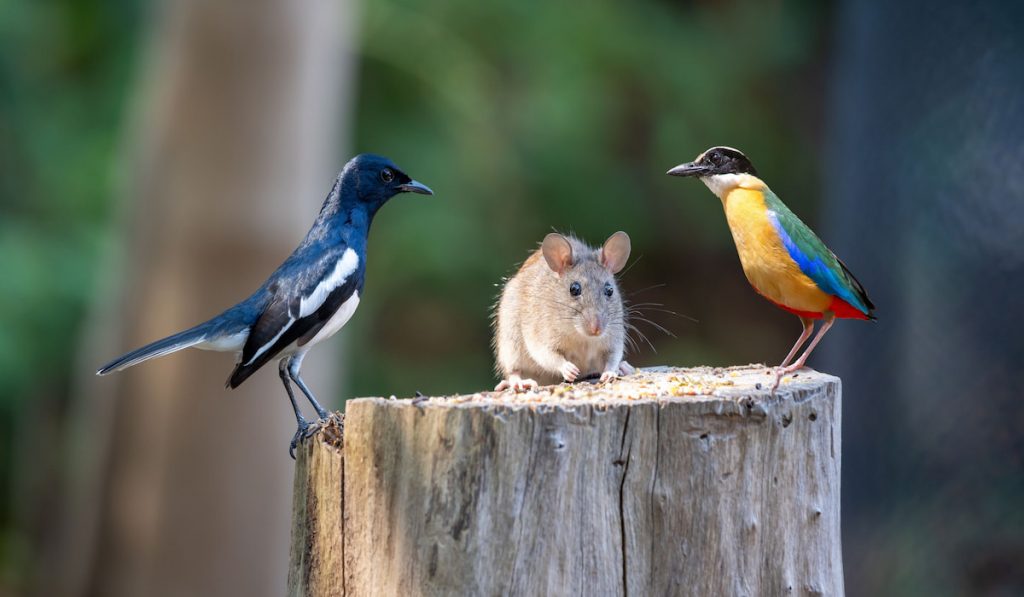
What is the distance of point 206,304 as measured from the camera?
34.0 feet

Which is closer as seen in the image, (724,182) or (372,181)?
(724,182)

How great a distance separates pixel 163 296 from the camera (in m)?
10.5

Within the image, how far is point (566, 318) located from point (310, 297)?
43.2 inches

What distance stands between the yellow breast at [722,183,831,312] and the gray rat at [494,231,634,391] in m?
0.88

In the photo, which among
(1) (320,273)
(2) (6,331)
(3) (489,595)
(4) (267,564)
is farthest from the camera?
(2) (6,331)

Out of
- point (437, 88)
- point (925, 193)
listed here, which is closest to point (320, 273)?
point (925, 193)

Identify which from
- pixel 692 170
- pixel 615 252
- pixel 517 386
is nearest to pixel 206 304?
pixel 615 252

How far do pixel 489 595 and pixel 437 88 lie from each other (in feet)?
38.8

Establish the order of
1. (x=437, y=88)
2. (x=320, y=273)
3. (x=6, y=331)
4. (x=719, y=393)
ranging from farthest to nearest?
(x=437, y=88)
(x=6, y=331)
(x=320, y=273)
(x=719, y=393)

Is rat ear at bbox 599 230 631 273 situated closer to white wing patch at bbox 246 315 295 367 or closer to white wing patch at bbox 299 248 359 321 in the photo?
white wing patch at bbox 299 248 359 321

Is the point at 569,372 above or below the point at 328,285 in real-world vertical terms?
below

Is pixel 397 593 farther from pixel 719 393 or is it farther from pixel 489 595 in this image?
pixel 719 393

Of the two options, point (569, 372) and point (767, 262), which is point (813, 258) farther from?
point (569, 372)

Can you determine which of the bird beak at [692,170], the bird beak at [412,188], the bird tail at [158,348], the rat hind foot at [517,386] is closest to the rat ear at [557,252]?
the bird beak at [412,188]
